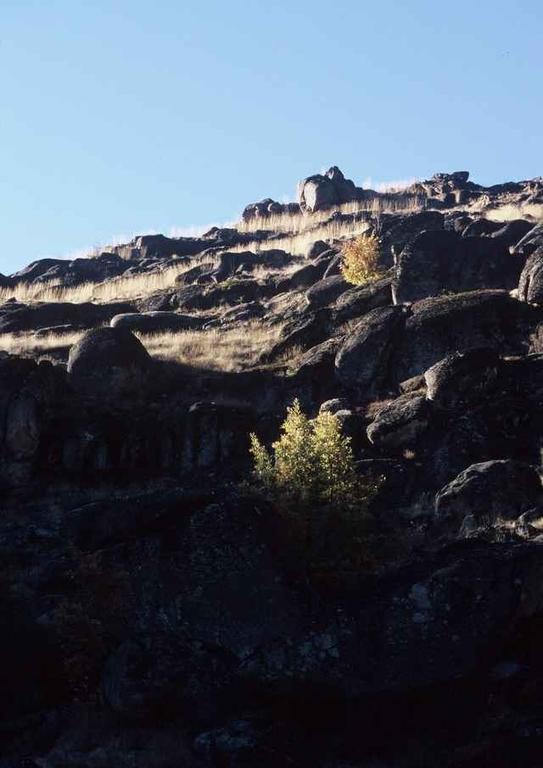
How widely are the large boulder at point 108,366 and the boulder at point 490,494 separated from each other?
14.1 meters

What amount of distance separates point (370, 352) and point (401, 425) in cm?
480

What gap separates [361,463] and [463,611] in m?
9.95

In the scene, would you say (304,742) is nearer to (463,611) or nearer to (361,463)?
(463,611)

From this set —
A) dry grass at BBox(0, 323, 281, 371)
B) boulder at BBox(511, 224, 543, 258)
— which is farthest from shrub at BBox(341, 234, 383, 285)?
boulder at BBox(511, 224, 543, 258)

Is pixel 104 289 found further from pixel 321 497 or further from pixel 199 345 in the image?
pixel 321 497

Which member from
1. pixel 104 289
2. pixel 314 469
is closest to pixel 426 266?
pixel 314 469

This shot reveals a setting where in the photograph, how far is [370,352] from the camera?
113ft

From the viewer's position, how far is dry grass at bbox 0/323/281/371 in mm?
39400

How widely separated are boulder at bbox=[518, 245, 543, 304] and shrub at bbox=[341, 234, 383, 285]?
818 centimetres

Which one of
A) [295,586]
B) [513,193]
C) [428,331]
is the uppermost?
[513,193]

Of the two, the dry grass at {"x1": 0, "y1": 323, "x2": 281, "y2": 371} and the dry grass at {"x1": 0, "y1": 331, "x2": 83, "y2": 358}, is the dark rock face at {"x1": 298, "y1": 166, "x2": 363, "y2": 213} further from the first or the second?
the dry grass at {"x1": 0, "y1": 323, "x2": 281, "y2": 371}

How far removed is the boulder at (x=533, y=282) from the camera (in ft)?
116

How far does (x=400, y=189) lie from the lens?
8931cm

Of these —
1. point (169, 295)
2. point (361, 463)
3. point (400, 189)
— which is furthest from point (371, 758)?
point (400, 189)
